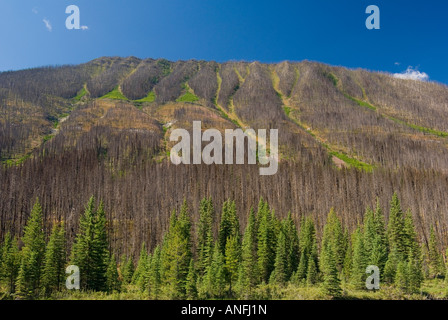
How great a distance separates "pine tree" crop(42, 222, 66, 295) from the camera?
38875 millimetres

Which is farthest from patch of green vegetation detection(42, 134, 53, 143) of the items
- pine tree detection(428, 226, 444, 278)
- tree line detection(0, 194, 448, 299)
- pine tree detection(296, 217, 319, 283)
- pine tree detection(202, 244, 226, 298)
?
pine tree detection(428, 226, 444, 278)

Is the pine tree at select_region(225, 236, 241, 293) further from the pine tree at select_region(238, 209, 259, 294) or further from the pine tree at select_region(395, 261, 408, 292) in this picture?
the pine tree at select_region(395, 261, 408, 292)

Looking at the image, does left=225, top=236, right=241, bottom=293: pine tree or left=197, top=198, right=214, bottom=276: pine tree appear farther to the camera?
left=197, top=198, right=214, bottom=276: pine tree

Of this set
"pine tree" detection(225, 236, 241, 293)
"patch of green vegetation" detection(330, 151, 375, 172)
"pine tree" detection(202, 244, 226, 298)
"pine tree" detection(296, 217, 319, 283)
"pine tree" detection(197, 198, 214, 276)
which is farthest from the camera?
"patch of green vegetation" detection(330, 151, 375, 172)

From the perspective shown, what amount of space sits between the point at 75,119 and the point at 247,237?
162 meters

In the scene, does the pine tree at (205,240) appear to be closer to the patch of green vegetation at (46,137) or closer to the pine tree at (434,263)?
the pine tree at (434,263)

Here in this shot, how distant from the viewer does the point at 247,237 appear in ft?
170

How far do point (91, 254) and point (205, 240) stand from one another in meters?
21.4

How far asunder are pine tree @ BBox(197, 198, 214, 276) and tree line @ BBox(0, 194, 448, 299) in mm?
177

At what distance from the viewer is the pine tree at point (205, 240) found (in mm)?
49562

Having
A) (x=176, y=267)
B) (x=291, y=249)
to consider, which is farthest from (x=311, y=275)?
(x=176, y=267)

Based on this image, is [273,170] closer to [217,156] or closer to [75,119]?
[217,156]

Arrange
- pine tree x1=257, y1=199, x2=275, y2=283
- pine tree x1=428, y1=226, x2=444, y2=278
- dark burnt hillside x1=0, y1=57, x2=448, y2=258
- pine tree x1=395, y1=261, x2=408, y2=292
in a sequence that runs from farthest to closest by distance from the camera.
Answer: dark burnt hillside x1=0, y1=57, x2=448, y2=258
pine tree x1=428, y1=226, x2=444, y2=278
pine tree x1=257, y1=199, x2=275, y2=283
pine tree x1=395, y1=261, x2=408, y2=292
